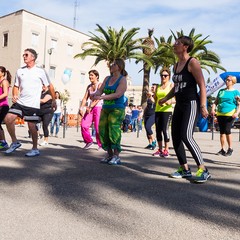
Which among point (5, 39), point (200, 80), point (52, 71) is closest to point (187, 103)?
point (200, 80)

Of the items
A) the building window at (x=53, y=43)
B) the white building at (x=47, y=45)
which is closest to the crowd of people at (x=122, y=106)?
the white building at (x=47, y=45)

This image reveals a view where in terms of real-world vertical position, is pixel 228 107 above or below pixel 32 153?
above

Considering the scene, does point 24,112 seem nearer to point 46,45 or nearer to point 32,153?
point 32,153

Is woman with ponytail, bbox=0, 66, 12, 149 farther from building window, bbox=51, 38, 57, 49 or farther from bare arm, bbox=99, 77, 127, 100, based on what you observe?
building window, bbox=51, 38, 57, 49

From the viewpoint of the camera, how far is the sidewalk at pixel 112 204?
2609 mm

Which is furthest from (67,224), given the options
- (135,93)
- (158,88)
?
(135,93)

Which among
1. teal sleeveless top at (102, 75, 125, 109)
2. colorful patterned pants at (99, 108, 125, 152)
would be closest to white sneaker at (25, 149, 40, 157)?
colorful patterned pants at (99, 108, 125, 152)

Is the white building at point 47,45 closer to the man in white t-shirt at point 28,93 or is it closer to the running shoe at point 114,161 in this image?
the man in white t-shirt at point 28,93

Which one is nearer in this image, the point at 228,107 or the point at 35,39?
the point at 228,107

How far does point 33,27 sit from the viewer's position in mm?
43188

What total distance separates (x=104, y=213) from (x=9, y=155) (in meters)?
3.85

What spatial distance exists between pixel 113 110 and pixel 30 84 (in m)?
1.60

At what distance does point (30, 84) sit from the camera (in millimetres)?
6219

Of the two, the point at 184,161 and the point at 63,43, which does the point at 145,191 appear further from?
the point at 63,43
